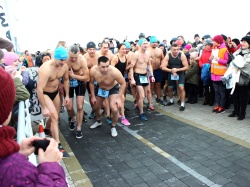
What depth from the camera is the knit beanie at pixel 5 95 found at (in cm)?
107

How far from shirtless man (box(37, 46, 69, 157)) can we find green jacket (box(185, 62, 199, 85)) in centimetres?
419

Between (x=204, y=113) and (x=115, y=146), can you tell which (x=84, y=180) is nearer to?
(x=115, y=146)

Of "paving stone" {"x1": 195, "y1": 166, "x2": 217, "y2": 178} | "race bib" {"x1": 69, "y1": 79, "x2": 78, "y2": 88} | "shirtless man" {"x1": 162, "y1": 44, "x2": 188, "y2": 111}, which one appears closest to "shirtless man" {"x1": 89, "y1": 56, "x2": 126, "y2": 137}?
"race bib" {"x1": 69, "y1": 79, "x2": 78, "y2": 88}

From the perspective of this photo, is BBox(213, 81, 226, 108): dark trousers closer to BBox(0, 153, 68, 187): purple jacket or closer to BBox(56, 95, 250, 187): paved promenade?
BBox(56, 95, 250, 187): paved promenade

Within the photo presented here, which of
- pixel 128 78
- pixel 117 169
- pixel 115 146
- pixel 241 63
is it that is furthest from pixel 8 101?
pixel 128 78

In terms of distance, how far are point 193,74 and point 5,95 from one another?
23.4 ft

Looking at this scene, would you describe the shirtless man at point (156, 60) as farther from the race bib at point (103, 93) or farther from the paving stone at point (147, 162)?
the paving stone at point (147, 162)

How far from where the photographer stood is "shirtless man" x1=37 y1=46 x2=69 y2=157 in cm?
440

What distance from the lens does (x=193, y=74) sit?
7.66 metres

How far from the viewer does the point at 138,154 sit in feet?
14.1

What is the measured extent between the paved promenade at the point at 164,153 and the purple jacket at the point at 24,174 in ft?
7.61

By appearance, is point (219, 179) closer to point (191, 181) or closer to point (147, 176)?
point (191, 181)

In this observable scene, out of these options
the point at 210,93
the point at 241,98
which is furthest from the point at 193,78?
the point at 241,98

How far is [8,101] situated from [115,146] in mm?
3773
